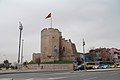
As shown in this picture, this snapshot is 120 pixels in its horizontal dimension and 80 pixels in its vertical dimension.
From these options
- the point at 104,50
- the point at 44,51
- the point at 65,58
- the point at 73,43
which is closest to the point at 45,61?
the point at 44,51

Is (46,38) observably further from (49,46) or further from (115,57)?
(115,57)

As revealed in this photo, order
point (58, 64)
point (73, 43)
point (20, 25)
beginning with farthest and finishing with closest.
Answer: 1. point (73, 43)
2. point (58, 64)
3. point (20, 25)

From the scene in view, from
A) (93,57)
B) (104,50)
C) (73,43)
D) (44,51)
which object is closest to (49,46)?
(44,51)

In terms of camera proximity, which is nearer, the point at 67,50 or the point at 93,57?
the point at 67,50

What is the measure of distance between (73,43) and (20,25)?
53.6 m

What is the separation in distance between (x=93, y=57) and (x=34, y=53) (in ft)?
104

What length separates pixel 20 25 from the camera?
57594 millimetres

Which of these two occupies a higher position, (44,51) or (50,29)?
(50,29)

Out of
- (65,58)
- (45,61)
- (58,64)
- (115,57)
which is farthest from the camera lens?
(115,57)

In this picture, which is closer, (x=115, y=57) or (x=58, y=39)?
(x=58, y=39)

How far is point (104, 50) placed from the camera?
133000mm

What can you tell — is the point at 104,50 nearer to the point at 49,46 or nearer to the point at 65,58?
the point at 65,58

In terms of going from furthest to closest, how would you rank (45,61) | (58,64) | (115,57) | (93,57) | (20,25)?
(115,57) → (93,57) → (45,61) → (58,64) → (20,25)

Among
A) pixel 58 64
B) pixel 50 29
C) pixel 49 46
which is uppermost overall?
pixel 50 29
